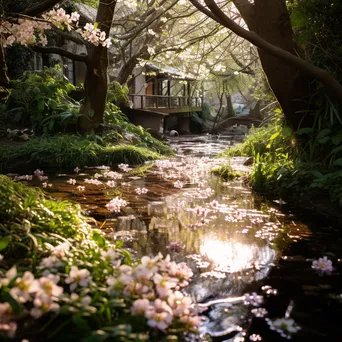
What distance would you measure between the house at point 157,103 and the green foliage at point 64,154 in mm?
10069

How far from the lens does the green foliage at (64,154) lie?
8.29 metres

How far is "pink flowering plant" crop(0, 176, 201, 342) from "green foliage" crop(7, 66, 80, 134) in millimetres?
8511

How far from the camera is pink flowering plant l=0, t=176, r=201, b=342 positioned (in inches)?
64.8

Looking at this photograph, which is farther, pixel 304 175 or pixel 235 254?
pixel 304 175

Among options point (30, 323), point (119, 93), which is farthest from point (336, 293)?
point (119, 93)

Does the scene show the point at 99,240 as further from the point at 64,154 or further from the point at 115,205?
the point at 64,154

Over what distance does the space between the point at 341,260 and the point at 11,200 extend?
7.78 ft

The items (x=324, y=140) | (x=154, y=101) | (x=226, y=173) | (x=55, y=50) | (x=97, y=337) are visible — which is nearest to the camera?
(x=97, y=337)

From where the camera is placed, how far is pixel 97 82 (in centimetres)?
1010

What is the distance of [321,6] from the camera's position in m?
5.71

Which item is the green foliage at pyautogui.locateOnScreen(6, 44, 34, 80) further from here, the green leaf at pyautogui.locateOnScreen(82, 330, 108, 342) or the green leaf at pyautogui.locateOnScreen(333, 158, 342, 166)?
the green leaf at pyautogui.locateOnScreen(82, 330, 108, 342)

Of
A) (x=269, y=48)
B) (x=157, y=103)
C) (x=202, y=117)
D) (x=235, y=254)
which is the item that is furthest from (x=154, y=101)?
(x=235, y=254)

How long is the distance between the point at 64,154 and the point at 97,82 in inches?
97.2

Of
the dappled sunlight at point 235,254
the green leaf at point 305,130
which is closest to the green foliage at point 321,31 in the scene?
the green leaf at point 305,130
